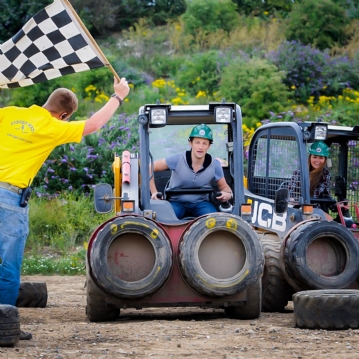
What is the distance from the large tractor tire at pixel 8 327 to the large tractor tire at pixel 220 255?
5.93ft

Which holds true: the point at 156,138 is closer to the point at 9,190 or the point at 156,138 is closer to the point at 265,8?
the point at 9,190

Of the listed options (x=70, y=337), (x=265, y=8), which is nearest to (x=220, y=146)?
(x=70, y=337)

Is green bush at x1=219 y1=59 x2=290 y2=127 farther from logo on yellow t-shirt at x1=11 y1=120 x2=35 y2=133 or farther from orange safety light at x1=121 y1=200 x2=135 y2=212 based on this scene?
logo on yellow t-shirt at x1=11 y1=120 x2=35 y2=133

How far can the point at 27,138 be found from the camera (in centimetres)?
730

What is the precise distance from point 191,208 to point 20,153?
6.44 feet

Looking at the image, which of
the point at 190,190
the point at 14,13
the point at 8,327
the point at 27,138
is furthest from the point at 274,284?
the point at 14,13

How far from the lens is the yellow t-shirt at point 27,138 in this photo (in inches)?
287

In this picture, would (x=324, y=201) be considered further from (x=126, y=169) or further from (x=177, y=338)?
(x=177, y=338)

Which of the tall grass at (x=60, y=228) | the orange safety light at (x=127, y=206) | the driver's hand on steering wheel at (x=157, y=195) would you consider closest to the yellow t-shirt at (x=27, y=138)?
the orange safety light at (x=127, y=206)

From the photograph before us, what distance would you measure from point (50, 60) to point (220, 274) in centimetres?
229

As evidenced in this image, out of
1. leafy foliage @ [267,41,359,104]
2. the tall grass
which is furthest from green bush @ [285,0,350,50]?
the tall grass

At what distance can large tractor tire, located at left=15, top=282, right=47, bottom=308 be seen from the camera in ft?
30.8

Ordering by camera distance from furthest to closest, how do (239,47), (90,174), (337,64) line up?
1. (239,47)
2. (337,64)
3. (90,174)

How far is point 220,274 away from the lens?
7914 millimetres
